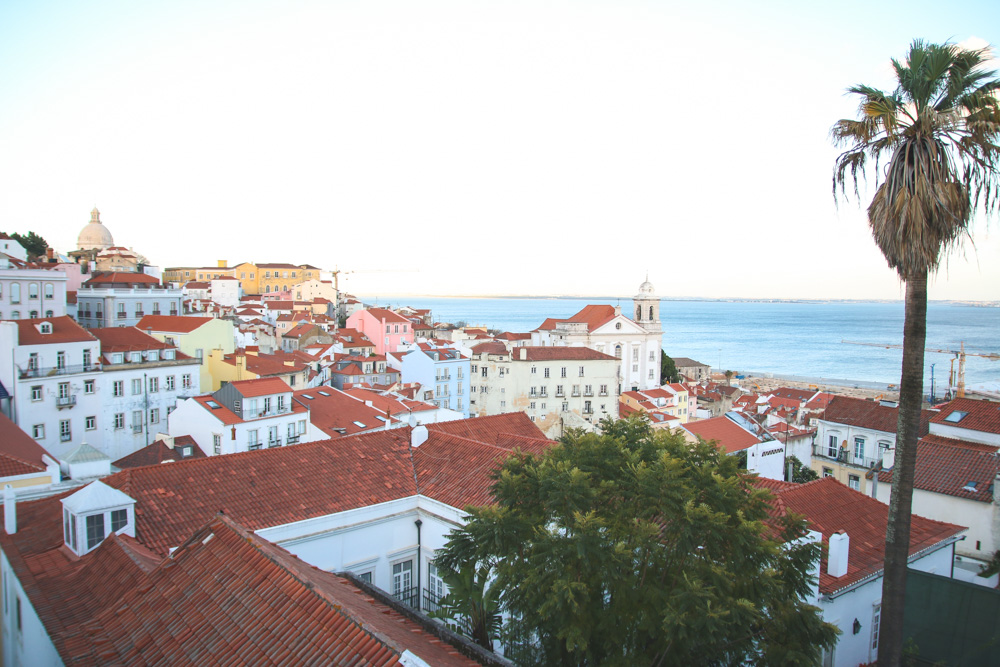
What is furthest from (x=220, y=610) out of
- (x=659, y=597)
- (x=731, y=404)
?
(x=731, y=404)

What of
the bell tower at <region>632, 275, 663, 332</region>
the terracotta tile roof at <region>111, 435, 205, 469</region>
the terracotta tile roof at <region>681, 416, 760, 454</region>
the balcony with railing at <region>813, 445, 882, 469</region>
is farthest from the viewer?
the bell tower at <region>632, 275, 663, 332</region>

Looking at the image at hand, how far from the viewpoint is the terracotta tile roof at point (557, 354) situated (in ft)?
182

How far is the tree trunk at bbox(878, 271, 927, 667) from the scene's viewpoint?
9.02m

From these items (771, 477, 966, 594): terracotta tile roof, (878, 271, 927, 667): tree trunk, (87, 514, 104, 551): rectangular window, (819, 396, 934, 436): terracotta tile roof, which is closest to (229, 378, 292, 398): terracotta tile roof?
(87, 514, 104, 551): rectangular window

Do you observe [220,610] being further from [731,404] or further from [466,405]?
[731,404]

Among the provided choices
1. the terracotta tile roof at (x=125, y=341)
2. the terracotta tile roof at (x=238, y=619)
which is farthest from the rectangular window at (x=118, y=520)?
the terracotta tile roof at (x=125, y=341)

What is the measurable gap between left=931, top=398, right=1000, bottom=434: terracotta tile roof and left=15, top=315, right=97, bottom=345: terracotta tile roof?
38.8 m

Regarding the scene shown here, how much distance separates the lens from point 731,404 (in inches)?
2660

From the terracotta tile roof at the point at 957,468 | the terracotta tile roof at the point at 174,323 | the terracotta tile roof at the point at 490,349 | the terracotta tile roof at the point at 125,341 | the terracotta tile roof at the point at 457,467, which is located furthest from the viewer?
the terracotta tile roof at the point at 490,349

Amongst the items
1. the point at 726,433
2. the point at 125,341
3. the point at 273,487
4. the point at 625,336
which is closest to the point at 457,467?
the point at 273,487

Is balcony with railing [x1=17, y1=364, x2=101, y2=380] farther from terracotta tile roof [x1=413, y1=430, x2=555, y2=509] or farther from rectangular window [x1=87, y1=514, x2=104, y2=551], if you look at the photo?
rectangular window [x1=87, y1=514, x2=104, y2=551]

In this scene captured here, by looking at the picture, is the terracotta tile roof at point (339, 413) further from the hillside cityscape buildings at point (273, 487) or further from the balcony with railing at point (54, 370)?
the balcony with railing at point (54, 370)

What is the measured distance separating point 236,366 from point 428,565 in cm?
3069

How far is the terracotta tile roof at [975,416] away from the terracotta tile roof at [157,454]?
29505mm
